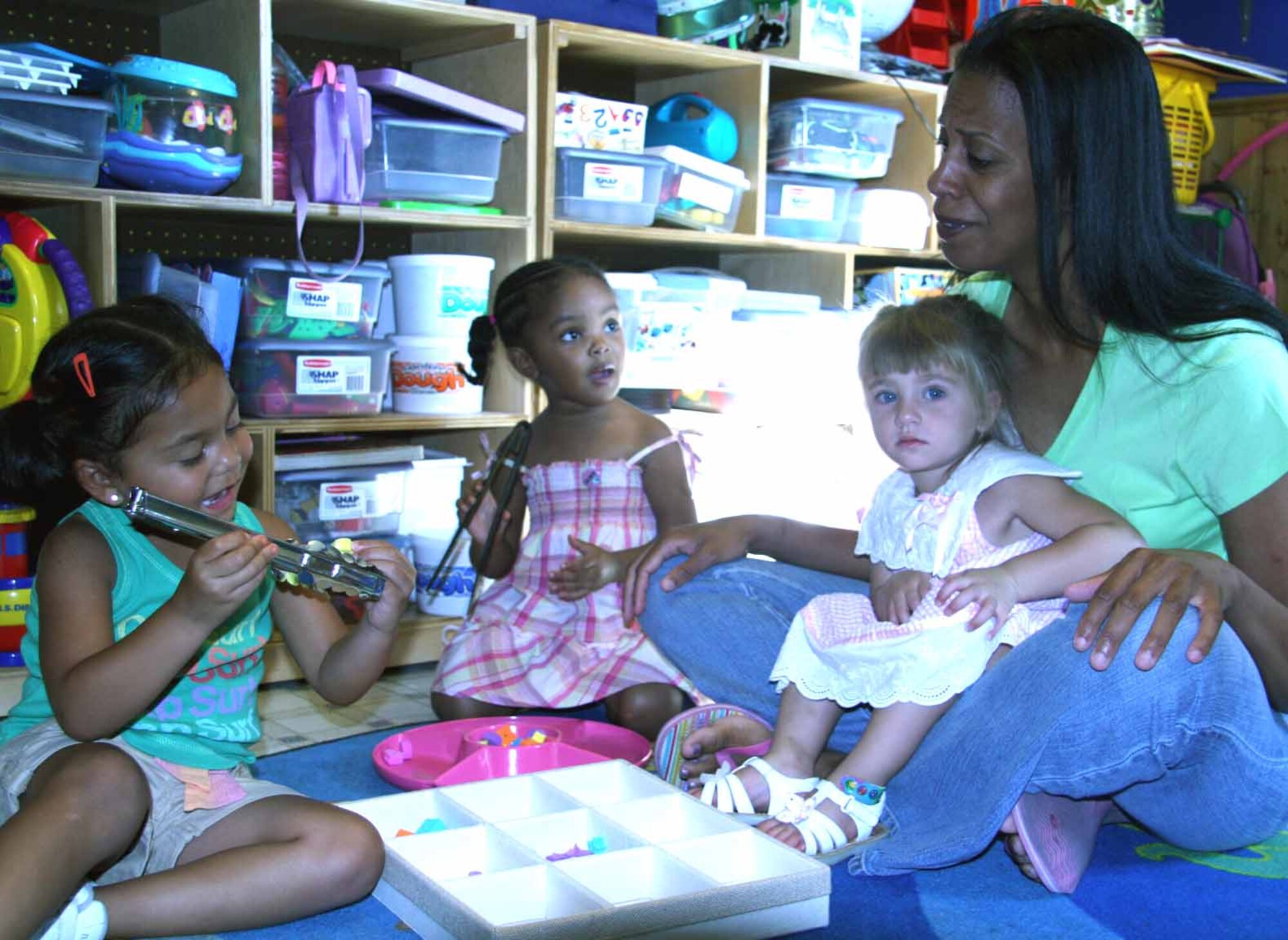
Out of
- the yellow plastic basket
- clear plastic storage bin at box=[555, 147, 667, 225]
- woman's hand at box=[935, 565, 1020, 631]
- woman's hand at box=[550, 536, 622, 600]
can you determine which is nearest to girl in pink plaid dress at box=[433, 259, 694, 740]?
woman's hand at box=[550, 536, 622, 600]

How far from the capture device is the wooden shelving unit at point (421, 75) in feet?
6.86

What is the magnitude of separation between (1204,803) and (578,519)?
1.00 metres

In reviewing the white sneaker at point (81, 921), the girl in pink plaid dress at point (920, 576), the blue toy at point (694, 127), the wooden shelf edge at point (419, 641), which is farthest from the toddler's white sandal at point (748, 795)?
→ the blue toy at point (694, 127)

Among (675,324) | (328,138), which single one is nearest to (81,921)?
(328,138)

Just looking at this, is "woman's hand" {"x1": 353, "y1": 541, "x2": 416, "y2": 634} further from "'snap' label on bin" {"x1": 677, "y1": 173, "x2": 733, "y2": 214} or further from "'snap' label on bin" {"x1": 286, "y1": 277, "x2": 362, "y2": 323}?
"'snap' label on bin" {"x1": 677, "y1": 173, "x2": 733, "y2": 214}

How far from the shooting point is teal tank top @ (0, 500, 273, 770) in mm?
1255

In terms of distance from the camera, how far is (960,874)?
4.57 feet

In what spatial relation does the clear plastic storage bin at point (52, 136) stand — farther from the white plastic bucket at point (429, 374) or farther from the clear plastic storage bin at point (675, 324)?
the clear plastic storage bin at point (675, 324)

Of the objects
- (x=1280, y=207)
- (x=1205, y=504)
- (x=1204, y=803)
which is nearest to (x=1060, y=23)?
(x=1205, y=504)

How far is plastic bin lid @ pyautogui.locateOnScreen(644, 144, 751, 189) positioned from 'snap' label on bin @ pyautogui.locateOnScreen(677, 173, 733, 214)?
0.5 inches

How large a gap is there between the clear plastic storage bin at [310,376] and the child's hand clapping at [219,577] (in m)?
1.01

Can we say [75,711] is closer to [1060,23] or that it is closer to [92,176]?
[92,176]

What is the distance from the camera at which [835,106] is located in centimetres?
286

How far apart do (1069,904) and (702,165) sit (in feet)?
5.46
